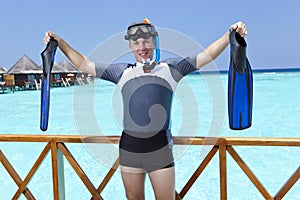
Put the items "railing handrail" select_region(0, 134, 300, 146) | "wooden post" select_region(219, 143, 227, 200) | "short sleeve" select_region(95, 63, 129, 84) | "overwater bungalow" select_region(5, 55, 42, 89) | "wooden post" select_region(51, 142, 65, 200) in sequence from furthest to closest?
"overwater bungalow" select_region(5, 55, 42, 89) < "wooden post" select_region(51, 142, 65, 200) < "wooden post" select_region(219, 143, 227, 200) < "railing handrail" select_region(0, 134, 300, 146) < "short sleeve" select_region(95, 63, 129, 84)

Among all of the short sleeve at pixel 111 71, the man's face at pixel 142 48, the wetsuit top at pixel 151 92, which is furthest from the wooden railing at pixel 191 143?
the man's face at pixel 142 48

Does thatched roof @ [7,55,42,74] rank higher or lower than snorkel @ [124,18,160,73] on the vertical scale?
lower

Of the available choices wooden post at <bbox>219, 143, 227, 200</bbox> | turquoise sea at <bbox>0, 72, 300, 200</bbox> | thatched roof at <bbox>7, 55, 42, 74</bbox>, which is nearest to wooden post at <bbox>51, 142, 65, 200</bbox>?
turquoise sea at <bbox>0, 72, 300, 200</bbox>

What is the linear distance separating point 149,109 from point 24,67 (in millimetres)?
28405

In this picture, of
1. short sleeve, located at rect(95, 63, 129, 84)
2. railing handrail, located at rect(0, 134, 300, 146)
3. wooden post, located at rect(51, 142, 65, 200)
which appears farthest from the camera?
wooden post, located at rect(51, 142, 65, 200)

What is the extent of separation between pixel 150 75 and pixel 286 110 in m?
14.1

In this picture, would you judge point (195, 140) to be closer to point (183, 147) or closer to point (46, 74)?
point (183, 147)

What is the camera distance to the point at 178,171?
6.68 m

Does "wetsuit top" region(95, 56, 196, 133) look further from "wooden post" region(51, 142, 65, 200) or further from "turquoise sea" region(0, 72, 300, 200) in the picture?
"wooden post" region(51, 142, 65, 200)

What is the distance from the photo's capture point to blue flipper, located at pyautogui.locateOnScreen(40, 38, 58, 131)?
6.29 ft

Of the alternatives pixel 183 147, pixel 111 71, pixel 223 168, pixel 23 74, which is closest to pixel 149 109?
pixel 111 71

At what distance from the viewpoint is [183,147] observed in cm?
212

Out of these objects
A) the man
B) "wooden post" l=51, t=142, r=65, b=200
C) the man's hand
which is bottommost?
"wooden post" l=51, t=142, r=65, b=200

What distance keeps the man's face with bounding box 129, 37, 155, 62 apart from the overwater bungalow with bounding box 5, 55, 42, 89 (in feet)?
85.2
